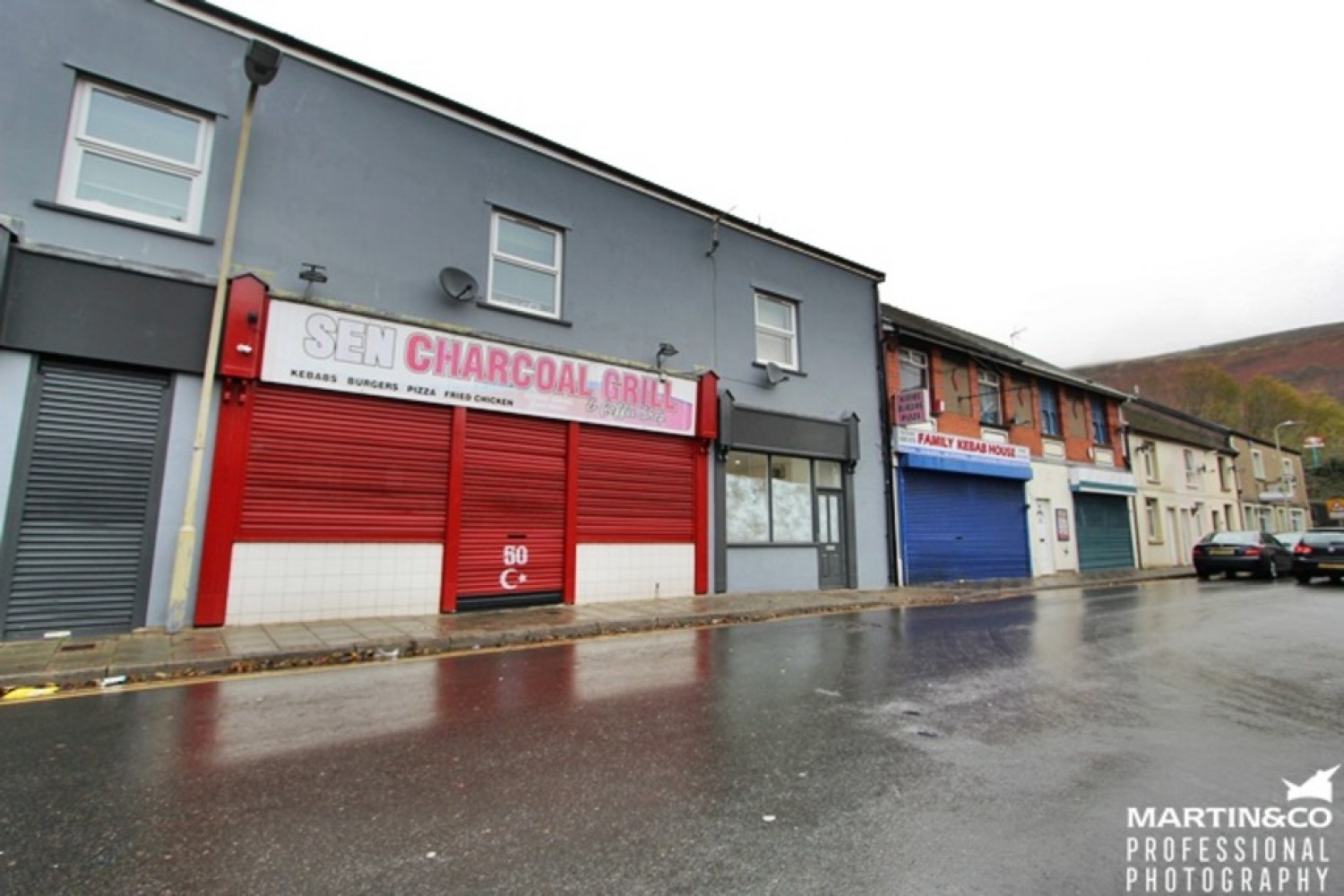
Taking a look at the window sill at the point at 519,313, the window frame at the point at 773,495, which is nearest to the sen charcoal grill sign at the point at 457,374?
the window sill at the point at 519,313

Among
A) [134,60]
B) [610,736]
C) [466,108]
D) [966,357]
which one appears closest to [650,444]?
[466,108]

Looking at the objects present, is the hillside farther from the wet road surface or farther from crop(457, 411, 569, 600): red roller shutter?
the wet road surface

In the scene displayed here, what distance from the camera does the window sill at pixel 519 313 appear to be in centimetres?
1083

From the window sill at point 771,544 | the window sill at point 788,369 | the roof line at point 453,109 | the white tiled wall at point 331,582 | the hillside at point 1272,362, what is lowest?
the white tiled wall at point 331,582

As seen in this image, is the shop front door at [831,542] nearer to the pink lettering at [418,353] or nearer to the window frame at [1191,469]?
the pink lettering at [418,353]

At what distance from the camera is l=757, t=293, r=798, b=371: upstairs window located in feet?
49.5

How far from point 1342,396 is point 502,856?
13608cm

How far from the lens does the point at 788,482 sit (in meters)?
14.8

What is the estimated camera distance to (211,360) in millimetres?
8258

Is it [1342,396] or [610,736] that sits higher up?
[1342,396]

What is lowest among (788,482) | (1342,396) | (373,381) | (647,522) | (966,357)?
(647,522)

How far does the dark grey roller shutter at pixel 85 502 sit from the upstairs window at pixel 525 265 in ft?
17.2

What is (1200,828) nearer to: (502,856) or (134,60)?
(502,856)

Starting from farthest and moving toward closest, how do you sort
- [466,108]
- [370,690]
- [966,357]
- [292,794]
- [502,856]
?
1. [966,357]
2. [466,108]
3. [370,690]
4. [292,794]
5. [502,856]
